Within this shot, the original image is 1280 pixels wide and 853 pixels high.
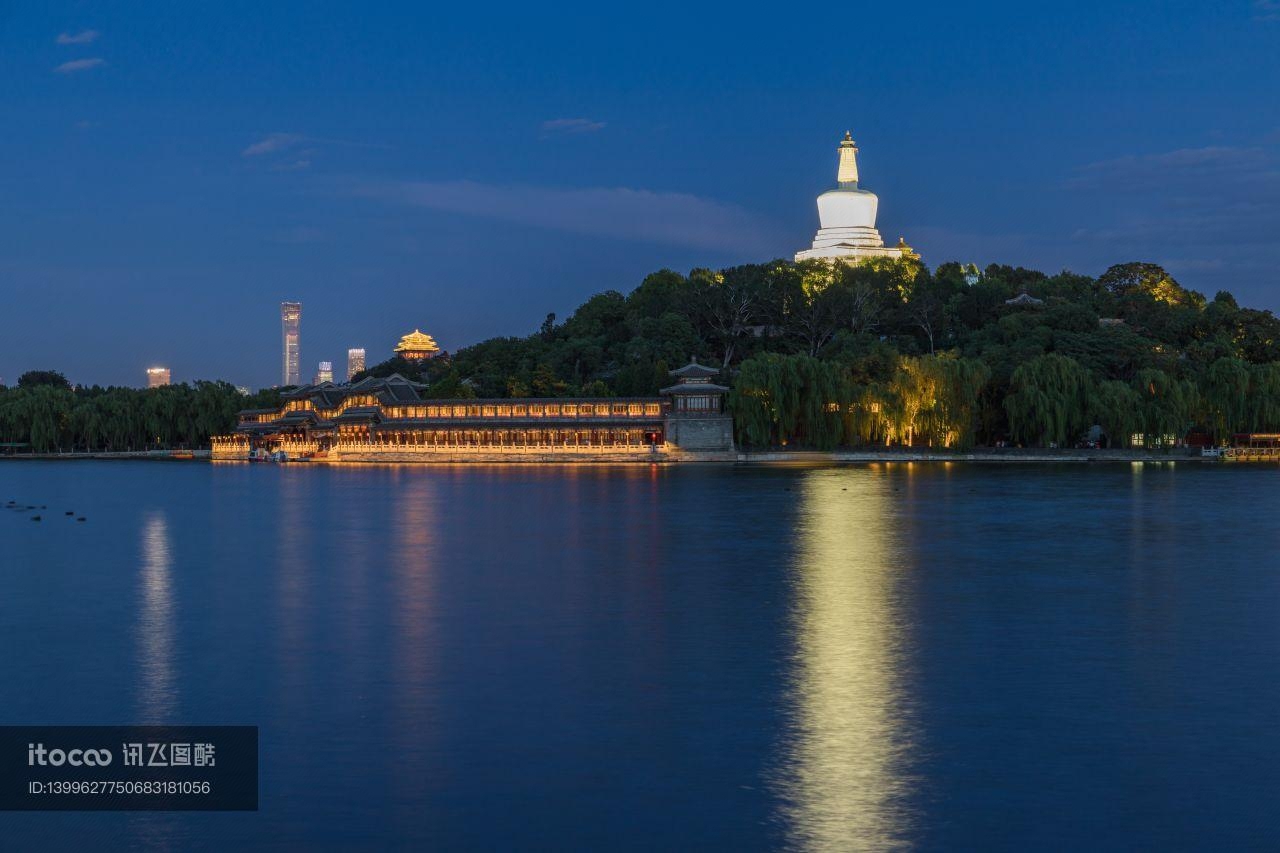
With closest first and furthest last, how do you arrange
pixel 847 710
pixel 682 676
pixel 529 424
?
pixel 847 710 < pixel 682 676 < pixel 529 424

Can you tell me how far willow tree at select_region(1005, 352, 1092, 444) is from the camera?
66062mm

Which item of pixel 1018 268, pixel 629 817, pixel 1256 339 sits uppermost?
pixel 1018 268

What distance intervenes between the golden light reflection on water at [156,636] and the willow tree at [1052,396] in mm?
45615

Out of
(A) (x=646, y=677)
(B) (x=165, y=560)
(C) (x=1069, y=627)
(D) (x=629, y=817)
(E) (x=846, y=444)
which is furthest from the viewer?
(E) (x=846, y=444)

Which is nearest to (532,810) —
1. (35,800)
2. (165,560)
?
(35,800)

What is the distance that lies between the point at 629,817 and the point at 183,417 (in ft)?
301

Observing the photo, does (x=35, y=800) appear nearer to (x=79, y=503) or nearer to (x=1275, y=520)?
(x=1275, y=520)

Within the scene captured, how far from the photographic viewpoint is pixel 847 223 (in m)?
107

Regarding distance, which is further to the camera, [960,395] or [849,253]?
[849,253]

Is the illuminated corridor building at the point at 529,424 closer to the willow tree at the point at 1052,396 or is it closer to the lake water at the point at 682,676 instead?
the willow tree at the point at 1052,396

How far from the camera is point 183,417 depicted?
9669 centimetres

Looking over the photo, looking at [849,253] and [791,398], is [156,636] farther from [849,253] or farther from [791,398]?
[849,253]

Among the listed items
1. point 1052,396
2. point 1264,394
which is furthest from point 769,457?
point 1264,394

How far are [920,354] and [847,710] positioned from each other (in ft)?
231
